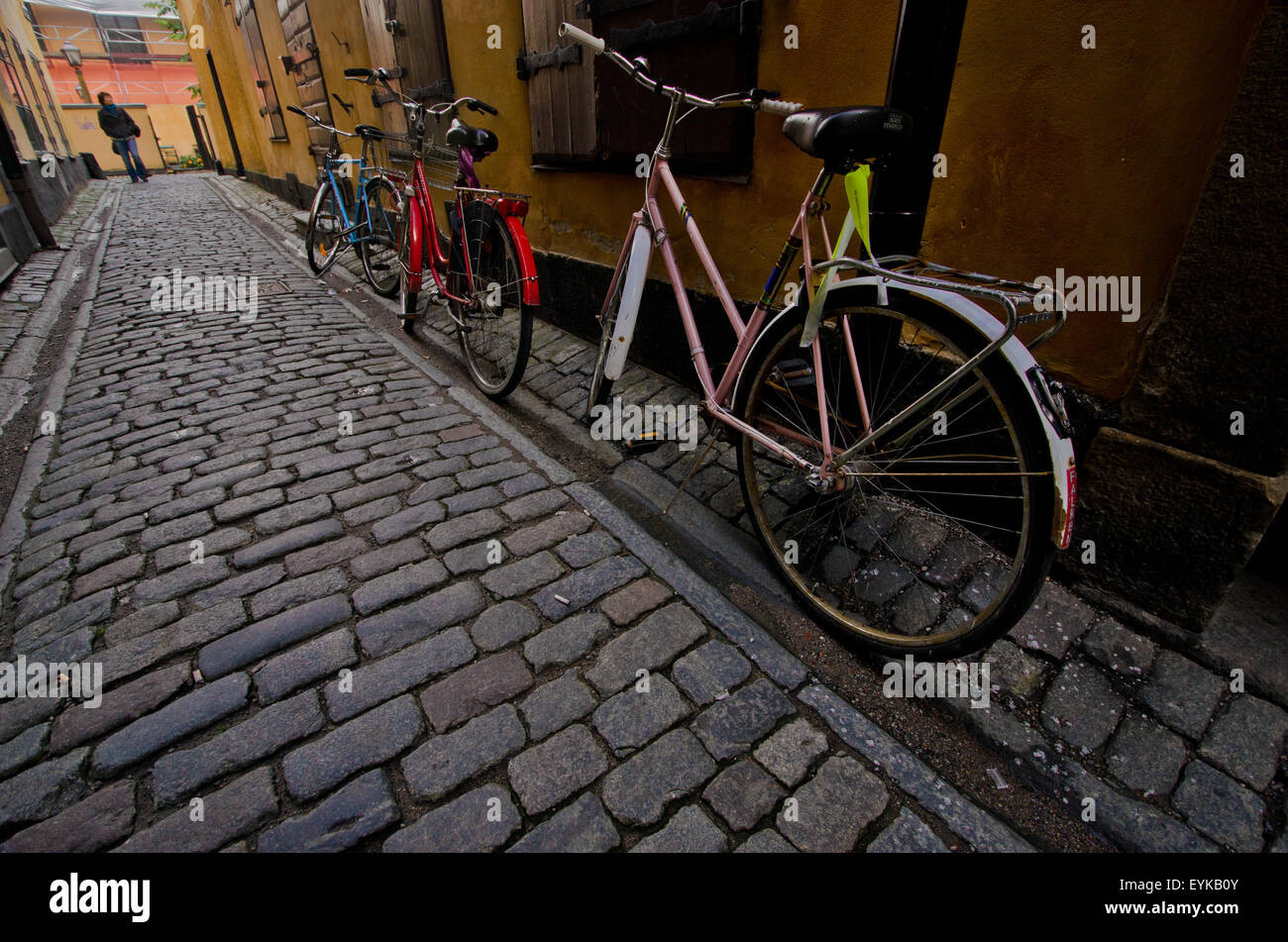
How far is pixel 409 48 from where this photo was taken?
6375mm

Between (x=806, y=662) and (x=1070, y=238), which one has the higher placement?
(x=1070, y=238)

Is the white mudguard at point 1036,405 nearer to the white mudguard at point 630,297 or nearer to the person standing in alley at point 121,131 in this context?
the white mudguard at point 630,297

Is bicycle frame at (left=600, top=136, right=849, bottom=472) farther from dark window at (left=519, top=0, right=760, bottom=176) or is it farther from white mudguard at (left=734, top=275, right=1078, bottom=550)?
dark window at (left=519, top=0, right=760, bottom=176)

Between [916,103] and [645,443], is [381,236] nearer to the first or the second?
[645,443]

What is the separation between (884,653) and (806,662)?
27 centimetres

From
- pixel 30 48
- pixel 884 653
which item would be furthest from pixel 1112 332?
pixel 30 48

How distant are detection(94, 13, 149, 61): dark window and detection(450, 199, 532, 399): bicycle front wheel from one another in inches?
2142

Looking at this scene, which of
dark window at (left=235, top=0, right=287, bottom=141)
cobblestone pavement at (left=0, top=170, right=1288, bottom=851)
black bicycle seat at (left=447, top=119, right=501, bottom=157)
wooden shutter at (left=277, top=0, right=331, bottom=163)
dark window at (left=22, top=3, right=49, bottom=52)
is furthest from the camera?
dark window at (left=22, top=3, right=49, bottom=52)

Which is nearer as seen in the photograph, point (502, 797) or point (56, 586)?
point (502, 797)

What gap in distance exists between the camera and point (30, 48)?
19766 millimetres

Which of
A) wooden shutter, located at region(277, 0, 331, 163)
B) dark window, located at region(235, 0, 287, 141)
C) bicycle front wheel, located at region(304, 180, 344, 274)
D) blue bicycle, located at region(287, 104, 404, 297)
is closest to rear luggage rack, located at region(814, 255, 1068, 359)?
blue bicycle, located at region(287, 104, 404, 297)

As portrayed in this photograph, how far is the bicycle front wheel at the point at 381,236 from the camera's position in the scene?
6031 mm

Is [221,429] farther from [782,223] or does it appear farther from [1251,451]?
[1251,451]

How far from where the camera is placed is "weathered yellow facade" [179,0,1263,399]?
1841 millimetres
